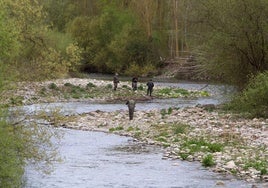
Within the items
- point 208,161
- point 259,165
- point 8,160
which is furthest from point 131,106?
point 8,160

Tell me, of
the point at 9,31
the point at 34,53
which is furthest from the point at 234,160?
the point at 34,53

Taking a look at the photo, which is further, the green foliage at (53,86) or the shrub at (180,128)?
the green foliage at (53,86)

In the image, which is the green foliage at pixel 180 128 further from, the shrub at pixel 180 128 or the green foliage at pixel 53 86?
the green foliage at pixel 53 86

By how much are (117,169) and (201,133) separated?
7817mm

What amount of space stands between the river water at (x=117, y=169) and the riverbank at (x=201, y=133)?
0.84 m

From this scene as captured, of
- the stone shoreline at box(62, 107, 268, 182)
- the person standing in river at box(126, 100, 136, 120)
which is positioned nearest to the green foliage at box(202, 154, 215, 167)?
the stone shoreline at box(62, 107, 268, 182)

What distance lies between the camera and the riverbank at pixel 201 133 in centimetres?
2153

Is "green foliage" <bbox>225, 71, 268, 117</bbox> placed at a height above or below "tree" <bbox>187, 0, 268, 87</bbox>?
below

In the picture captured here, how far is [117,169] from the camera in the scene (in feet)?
70.3

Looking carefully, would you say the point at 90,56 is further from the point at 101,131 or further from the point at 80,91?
the point at 101,131

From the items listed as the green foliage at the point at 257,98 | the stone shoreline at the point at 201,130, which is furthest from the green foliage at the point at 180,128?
the green foliage at the point at 257,98

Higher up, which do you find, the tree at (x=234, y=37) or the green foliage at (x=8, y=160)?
the tree at (x=234, y=37)

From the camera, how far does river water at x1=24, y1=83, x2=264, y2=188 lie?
19078mm

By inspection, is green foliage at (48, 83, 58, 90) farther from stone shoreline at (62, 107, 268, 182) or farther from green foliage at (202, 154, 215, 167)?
green foliage at (202, 154, 215, 167)
